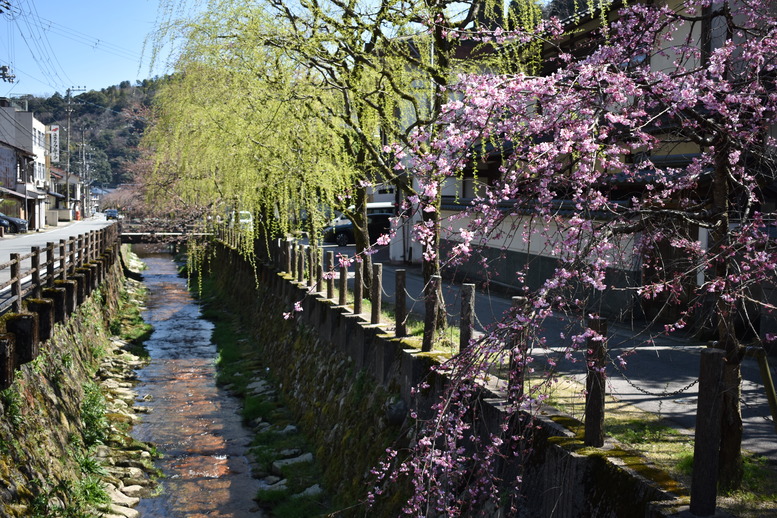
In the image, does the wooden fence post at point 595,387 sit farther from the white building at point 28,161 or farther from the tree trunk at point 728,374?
the white building at point 28,161

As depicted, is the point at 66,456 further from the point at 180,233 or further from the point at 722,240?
the point at 180,233

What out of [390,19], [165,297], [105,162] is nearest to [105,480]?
[390,19]

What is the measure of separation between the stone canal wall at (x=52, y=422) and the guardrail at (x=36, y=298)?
0.02 m

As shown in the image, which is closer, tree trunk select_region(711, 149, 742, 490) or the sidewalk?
tree trunk select_region(711, 149, 742, 490)

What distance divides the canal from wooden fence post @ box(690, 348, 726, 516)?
327 inches

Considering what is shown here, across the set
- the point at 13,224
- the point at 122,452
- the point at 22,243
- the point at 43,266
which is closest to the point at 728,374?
the point at 122,452

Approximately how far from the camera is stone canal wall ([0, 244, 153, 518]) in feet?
30.1

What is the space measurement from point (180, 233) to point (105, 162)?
345 ft

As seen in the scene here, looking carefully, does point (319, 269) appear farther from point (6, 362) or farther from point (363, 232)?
point (6, 362)

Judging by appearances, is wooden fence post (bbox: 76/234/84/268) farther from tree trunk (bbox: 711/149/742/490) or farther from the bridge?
the bridge

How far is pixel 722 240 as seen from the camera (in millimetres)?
5164

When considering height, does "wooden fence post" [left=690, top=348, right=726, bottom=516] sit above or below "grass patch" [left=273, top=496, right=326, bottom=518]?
above

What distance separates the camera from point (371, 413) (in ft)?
36.3

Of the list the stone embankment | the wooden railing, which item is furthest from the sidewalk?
the wooden railing
